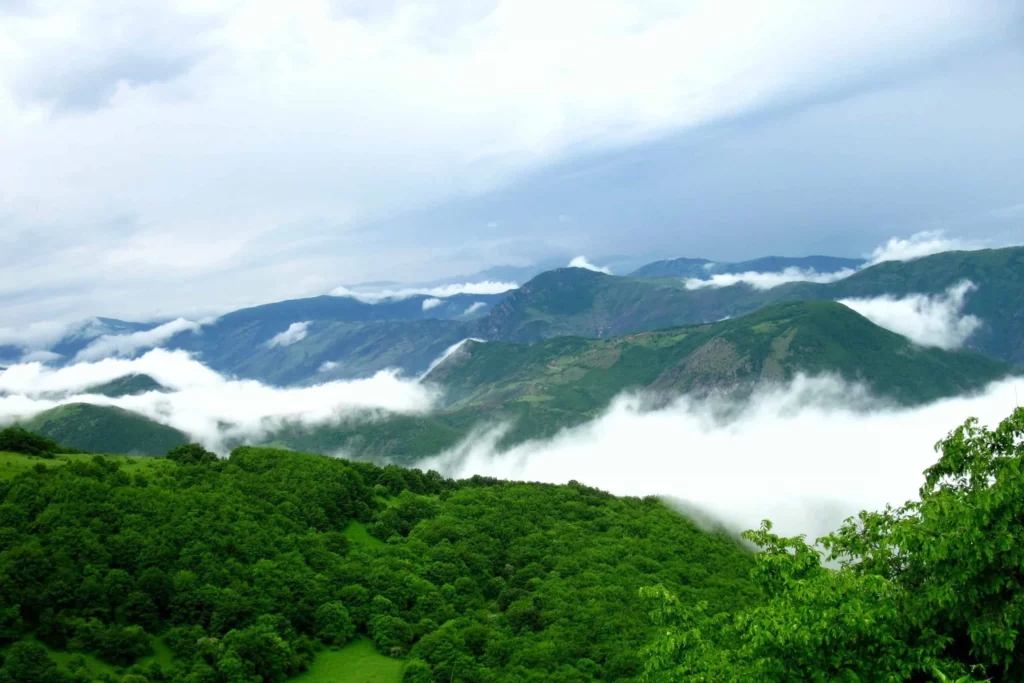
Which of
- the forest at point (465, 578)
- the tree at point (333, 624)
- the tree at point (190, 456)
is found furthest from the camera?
the tree at point (190, 456)

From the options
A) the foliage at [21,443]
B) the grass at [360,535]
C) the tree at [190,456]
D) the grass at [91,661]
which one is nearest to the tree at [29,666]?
the grass at [91,661]

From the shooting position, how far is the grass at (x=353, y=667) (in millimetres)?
54531

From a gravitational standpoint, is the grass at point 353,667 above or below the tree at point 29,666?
below

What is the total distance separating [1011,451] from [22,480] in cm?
6556

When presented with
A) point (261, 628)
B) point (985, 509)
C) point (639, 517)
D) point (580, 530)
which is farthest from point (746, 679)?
point (639, 517)

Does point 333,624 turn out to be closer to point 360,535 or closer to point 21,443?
point 360,535

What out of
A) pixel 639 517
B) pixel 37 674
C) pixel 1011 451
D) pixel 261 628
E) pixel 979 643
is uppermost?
Result: pixel 1011 451

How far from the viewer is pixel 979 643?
65.8 feet

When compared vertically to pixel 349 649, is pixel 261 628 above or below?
above

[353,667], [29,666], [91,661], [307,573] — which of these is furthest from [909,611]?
[307,573]

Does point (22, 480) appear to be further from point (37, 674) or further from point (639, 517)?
point (639, 517)

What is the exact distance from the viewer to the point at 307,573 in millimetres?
64062

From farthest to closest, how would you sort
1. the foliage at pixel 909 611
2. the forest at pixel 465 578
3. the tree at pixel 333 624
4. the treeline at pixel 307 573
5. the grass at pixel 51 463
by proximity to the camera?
the grass at pixel 51 463 < the tree at pixel 333 624 < the treeline at pixel 307 573 < the forest at pixel 465 578 < the foliage at pixel 909 611

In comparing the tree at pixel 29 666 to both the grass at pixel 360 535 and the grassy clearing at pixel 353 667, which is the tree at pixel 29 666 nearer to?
the grassy clearing at pixel 353 667
